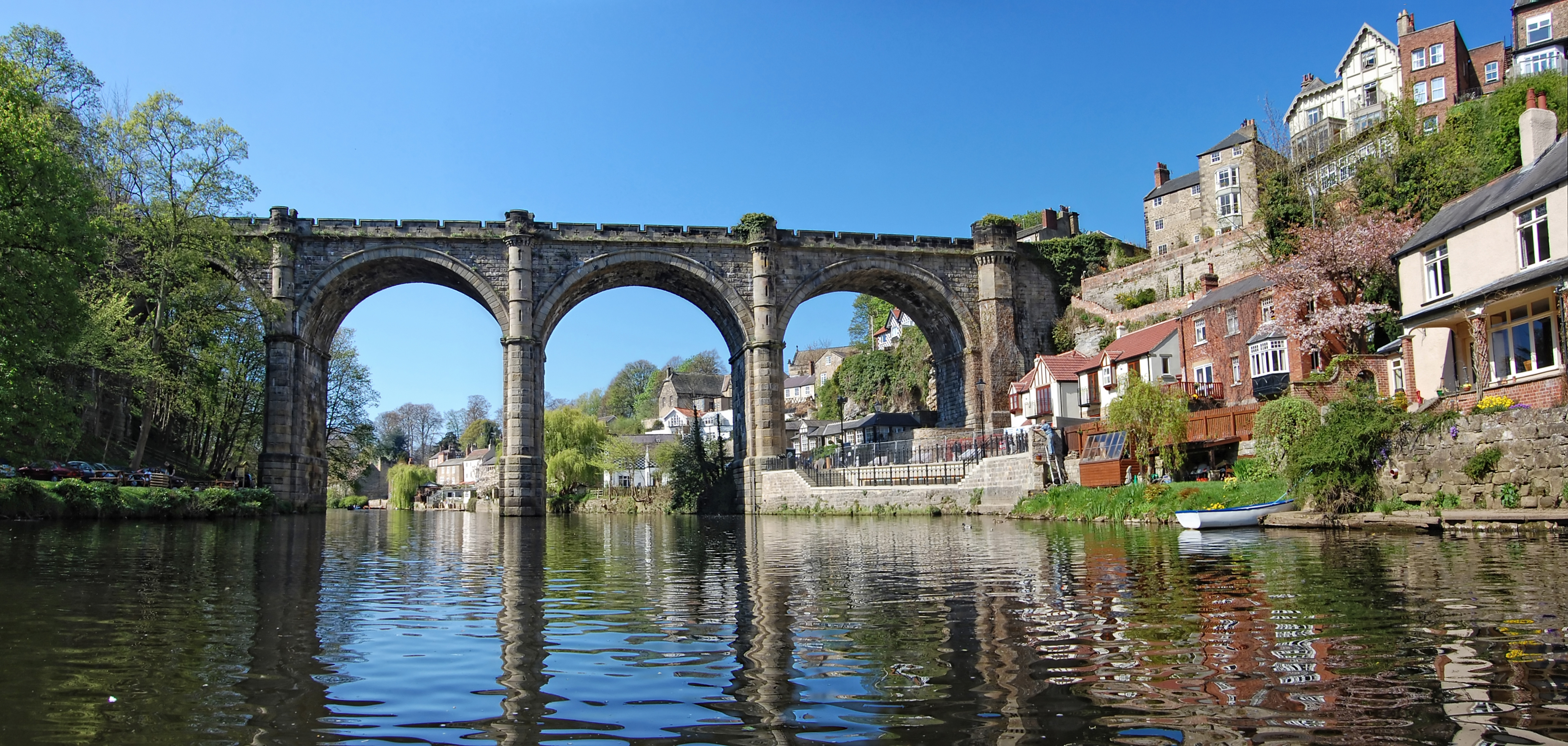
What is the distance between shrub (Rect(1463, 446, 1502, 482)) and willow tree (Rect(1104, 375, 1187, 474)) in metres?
9.66

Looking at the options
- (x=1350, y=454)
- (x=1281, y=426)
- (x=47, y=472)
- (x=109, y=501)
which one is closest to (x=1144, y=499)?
(x=1281, y=426)

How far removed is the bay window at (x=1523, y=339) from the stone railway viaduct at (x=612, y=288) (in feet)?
79.2

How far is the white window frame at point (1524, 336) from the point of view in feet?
61.4

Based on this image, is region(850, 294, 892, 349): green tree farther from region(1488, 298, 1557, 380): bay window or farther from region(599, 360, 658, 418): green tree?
region(1488, 298, 1557, 380): bay window

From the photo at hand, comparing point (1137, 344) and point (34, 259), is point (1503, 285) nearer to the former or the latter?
point (1137, 344)

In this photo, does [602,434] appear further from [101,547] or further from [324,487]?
[101,547]

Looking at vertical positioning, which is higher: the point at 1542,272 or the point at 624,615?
the point at 1542,272

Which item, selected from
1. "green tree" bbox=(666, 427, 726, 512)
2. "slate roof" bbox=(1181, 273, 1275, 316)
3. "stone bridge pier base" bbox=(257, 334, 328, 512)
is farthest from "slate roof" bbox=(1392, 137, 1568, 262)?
"stone bridge pier base" bbox=(257, 334, 328, 512)

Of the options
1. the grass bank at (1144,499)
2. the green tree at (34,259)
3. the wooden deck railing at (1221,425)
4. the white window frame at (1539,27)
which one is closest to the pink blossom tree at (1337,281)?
the wooden deck railing at (1221,425)

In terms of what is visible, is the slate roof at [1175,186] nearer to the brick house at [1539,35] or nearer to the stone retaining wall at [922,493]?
the brick house at [1539,35]

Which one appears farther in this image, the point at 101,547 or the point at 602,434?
the point at 602,434

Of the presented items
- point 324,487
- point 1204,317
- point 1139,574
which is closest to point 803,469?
point 1204,317

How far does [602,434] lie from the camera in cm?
6519

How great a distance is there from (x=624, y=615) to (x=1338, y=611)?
19.2 ft
